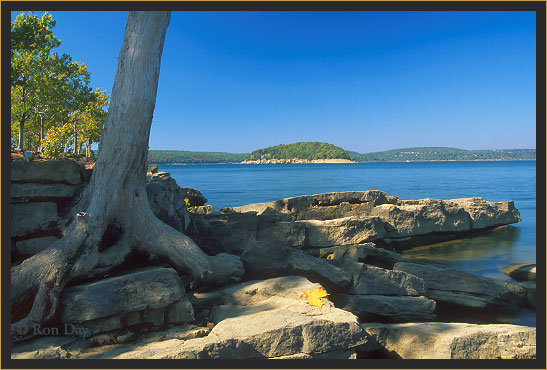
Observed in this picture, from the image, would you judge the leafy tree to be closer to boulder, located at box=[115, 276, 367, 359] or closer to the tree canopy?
the tree canopy

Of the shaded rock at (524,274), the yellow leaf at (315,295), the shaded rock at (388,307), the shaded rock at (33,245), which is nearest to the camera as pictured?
the yellow leaf at (315,295)

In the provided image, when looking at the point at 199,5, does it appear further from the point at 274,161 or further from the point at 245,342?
the point at 274,161

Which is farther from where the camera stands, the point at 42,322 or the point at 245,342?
the point at 42,322

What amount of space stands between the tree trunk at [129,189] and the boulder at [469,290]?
4.21 metres

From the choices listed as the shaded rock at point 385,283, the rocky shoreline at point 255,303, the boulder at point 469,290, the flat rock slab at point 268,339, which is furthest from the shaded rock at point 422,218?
A: the flat rock slab at point 268,339

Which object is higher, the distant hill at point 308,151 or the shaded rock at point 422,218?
the distant hill at point 308,151

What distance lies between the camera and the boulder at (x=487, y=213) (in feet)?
44.6

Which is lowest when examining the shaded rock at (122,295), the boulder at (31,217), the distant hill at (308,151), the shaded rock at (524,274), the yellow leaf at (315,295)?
the shaded rock at (524,274)

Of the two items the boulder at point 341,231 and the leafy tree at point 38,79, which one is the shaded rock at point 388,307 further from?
the leafy tree at point 38,79

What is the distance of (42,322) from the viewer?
4199 mm

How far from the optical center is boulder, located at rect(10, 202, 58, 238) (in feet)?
18.9

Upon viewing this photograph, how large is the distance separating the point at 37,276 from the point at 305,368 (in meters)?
3.72

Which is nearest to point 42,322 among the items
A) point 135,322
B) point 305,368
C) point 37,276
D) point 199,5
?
point 37,276

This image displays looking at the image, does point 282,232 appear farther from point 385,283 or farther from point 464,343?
point 464,343
